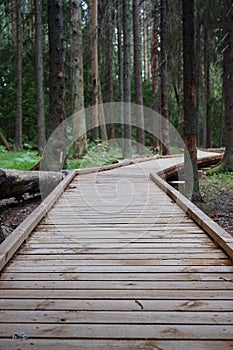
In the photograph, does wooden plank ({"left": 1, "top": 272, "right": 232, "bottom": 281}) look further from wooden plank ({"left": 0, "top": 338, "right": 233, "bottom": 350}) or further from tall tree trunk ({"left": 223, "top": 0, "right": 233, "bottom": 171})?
tall tree trunk ({"left": 223, "top": 0, "right": 233, "bottom": 171})

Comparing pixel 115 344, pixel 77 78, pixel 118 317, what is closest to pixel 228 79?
pixel 77 78

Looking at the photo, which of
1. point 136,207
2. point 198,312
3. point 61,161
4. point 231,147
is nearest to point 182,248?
point 198,312

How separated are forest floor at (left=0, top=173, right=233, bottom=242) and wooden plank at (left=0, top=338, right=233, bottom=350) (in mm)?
2250

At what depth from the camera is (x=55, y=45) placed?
832cm

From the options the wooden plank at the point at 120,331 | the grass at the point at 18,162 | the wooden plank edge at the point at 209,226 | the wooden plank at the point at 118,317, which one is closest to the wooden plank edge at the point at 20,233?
the wooden plank at the point at 118,317

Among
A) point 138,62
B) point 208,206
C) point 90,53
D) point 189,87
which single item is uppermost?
point 90,53

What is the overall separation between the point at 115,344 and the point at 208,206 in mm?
5899

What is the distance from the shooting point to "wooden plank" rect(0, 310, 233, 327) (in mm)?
2074

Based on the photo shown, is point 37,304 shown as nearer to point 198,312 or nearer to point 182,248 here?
point 198,312

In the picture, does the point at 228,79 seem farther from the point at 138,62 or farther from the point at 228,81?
the point at 138,62

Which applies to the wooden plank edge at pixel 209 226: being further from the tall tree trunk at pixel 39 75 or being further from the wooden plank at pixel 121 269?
the tall tree trunk at pixel 39 75

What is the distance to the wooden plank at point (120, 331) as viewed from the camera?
193 cm

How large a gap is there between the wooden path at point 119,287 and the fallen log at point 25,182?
174 centimetres

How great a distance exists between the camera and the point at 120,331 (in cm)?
198
